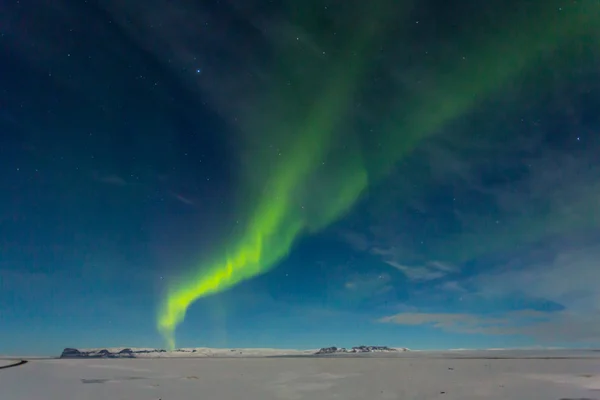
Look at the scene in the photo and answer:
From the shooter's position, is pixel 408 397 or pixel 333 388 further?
pixel 333 388

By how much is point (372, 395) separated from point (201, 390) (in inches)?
377

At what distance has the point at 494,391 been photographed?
22.6 m

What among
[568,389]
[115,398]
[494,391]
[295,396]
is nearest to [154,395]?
[115,398]

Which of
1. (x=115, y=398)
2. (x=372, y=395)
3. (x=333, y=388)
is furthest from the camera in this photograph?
(x=333, y=388)

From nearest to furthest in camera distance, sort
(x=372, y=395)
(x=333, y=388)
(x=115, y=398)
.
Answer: (x=115, y=398), (x=372, y=395), (x=333, y=388)

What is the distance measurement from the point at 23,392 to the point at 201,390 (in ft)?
30.4

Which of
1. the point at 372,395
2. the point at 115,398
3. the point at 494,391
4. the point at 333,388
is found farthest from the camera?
the point at 333,388

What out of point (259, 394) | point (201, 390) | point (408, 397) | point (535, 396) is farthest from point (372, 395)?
point (201, 390)

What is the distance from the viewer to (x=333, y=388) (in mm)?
24797

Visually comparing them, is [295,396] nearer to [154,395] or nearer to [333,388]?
[333,388]

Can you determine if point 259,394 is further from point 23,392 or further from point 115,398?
point 23,392

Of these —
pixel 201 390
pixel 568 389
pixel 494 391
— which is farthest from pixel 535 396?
pixel 201 390

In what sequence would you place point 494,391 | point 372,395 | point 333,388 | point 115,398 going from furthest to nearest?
point 333,388 < point 494,391 < point 372,395 < point 115,398

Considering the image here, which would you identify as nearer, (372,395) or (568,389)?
(372,395)
